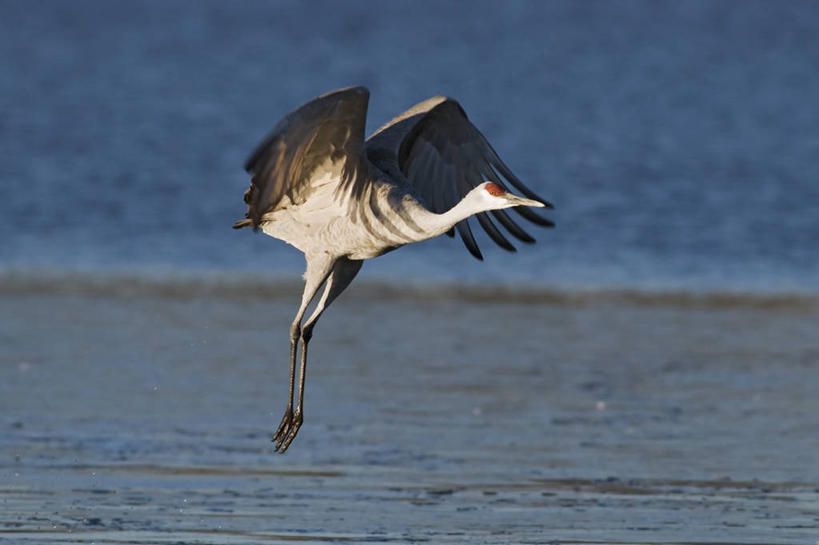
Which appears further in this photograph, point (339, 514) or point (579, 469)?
point (579, 469)

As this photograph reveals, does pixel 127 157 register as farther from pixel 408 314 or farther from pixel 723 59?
pixel 723 59

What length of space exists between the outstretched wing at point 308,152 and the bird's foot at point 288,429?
3.46 feet

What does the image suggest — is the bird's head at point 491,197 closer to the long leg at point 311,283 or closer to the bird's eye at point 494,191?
the bird's eye at point 494,191

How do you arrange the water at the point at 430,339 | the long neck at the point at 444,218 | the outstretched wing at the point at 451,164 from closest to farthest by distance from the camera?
Answer: the long neck at the point at 444,218 → the water at the point at 430,339 → the outstretched wing at the point at 451,164

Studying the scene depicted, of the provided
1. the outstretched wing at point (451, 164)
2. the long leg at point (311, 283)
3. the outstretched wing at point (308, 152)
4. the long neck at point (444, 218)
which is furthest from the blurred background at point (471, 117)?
the long neck at point (444, 218)

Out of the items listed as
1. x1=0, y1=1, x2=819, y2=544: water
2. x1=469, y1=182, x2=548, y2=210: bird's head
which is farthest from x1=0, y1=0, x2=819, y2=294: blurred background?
x1=469, y1=182, x2=548, y2=210: bird's head

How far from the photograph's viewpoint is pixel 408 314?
1360cm

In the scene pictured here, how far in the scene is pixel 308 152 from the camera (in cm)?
858

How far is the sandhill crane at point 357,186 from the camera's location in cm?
795

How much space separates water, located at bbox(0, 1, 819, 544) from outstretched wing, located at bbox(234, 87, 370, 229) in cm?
152

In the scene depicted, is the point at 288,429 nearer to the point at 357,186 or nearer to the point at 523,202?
the point at 357,186

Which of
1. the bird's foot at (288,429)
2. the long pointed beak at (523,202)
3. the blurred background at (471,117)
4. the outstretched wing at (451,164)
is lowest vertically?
the bird's foot at (288,429)

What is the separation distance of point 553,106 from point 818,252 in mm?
11402

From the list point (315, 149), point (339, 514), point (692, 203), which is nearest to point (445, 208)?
point (315, 149)
